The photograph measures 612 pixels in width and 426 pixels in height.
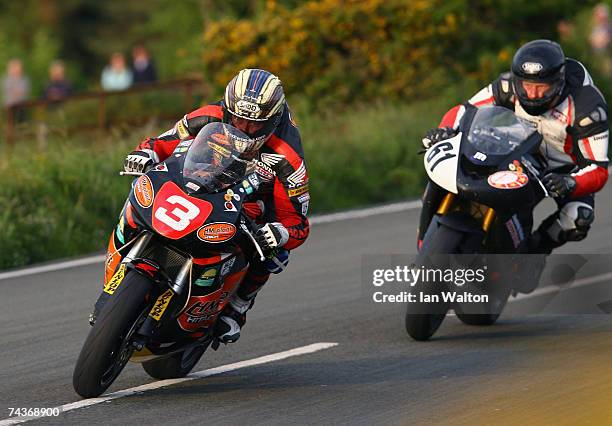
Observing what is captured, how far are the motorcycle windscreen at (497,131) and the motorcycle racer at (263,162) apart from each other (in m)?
1.54

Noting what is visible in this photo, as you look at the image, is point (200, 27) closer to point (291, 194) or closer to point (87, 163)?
point (87, 163)

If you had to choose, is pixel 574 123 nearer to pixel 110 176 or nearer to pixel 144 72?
pixel 110 176

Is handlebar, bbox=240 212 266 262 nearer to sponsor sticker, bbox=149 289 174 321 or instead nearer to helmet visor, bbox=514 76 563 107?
sponsor sticker, bbox=149 289 174 321

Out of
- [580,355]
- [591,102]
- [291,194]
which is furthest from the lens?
[591,102]

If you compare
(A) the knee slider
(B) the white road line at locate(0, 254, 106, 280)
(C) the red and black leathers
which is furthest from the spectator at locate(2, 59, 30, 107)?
(C) the red and black leathers

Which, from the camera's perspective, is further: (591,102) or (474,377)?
(591,102)

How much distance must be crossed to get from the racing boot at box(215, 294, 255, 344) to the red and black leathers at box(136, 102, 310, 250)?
45cm

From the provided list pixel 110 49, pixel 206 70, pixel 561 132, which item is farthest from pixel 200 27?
pixel 561 132

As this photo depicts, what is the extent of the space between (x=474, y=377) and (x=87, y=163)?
23.8ft

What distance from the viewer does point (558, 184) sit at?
9.27 metres

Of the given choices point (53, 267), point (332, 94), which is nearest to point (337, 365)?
point (53, 267)

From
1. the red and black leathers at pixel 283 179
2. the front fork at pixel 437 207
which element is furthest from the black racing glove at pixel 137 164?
the front fork at pixel 437 207

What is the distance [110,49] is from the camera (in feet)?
156

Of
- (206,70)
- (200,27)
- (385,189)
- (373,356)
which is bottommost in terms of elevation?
(200,27)
